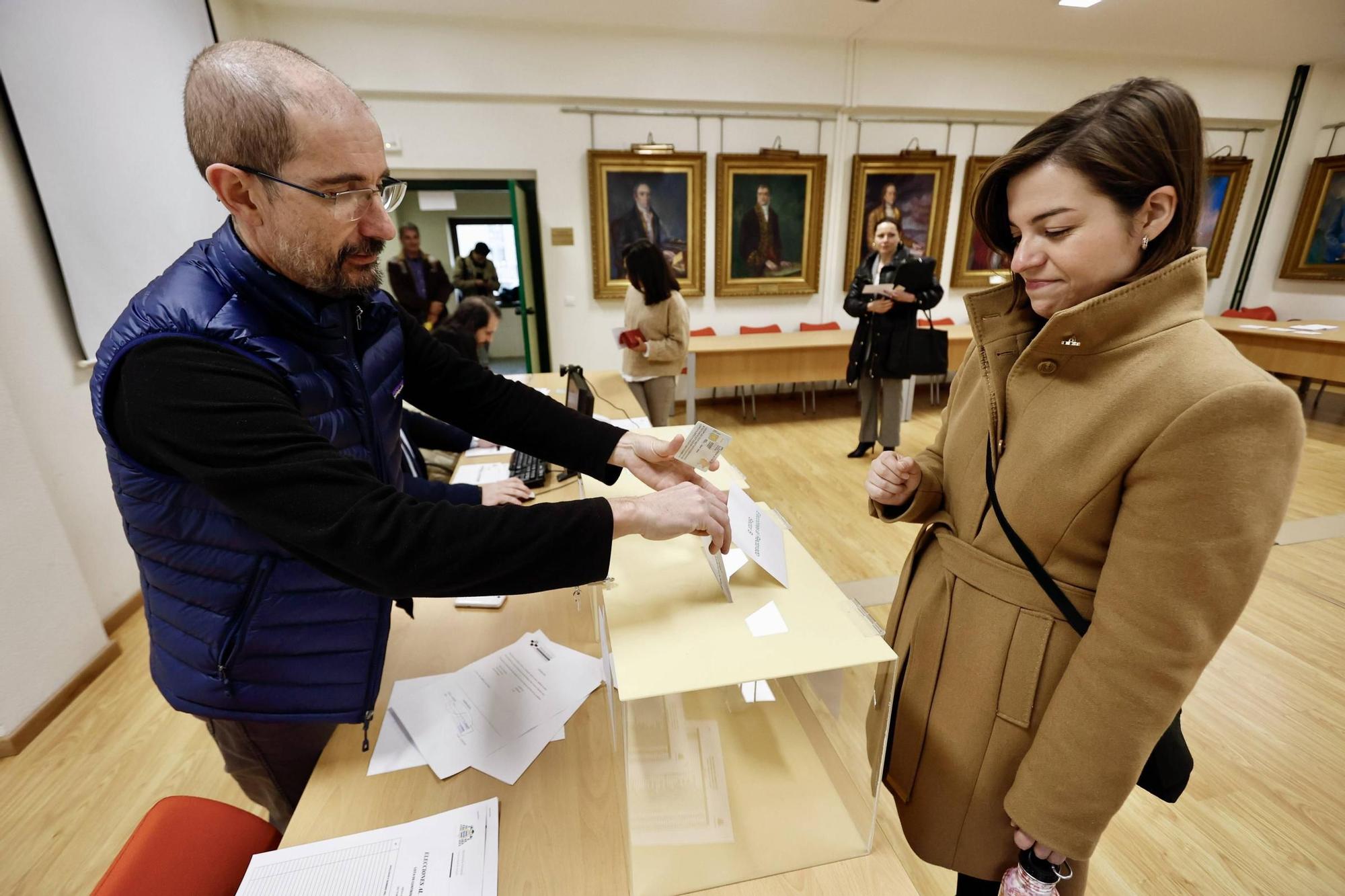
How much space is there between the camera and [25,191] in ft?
7.72

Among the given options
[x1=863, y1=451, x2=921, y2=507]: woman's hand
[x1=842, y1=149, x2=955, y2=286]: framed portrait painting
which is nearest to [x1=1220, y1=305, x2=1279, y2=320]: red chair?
[x1=842, y1=149, x2=955, y2=286]: framed portrait painting

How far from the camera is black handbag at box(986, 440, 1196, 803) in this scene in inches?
35.0

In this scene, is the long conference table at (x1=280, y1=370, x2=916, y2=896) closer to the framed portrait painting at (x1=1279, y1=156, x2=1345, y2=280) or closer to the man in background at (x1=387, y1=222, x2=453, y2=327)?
the man in background at (x1=387, y1=222, x2=453, y2=327)

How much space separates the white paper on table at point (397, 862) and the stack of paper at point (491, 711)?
0.36 ft

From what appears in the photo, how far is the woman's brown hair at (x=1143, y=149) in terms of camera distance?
30.4 inches

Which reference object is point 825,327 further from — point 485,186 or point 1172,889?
point 1172,889

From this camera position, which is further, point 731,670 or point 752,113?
point 752,113

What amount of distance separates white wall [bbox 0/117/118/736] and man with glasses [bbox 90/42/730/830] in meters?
1.71

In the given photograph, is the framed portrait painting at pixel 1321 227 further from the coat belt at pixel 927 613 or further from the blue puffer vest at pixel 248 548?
the blue puffer vest at pixel 248 548

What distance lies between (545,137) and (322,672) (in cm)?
533

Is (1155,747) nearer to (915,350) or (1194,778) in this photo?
(1194,778)

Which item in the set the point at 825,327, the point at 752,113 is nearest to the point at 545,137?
the point at 752,113

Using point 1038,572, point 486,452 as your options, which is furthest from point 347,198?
point 486,452

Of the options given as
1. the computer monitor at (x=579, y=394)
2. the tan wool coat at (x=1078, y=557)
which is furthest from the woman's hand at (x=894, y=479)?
the computer monitor at (x=579, y=394)
